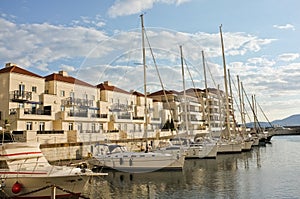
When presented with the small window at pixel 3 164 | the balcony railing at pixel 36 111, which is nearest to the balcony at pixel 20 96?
the balcony railing at pixel 36 111

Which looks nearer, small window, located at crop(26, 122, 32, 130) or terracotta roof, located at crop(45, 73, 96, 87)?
small window, located at crop(26, 122, 32, 130)

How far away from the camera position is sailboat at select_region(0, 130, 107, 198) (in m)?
17.1

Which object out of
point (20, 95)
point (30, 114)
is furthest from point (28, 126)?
point (20, 95)

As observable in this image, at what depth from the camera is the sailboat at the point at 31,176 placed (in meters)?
17.1

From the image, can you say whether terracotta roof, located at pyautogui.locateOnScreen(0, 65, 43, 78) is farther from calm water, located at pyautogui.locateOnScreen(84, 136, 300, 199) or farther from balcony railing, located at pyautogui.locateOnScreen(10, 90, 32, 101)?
calm water, located at pyautogui.locateOnScreen(84, 136, 300, 199)

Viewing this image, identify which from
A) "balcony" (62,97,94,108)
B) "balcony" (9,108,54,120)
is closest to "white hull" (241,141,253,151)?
"balcony" (62,97,94,108)

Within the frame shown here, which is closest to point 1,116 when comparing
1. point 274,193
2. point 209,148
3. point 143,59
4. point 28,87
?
point 28,87

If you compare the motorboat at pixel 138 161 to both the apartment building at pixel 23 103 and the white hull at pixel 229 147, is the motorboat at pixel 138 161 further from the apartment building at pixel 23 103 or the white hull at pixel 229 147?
the white hull at pixel 229 147

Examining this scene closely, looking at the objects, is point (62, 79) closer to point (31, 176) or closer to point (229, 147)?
point (229, 147)

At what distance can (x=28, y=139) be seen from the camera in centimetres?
3050

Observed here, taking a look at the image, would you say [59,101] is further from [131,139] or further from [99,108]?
[131,139]

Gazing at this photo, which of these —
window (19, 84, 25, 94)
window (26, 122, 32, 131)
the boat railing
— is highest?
window (19, 84, 25, 94)

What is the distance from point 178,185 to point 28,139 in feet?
53.6

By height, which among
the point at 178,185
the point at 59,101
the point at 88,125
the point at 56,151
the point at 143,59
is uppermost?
the point at 143,59
